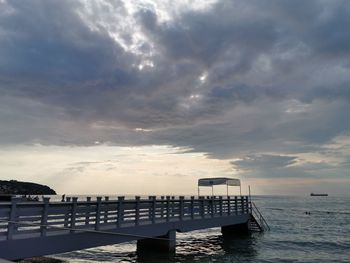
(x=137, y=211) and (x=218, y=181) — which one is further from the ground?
(x=218, y=181)

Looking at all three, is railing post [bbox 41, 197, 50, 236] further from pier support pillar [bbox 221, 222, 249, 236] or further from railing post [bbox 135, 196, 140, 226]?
pier support pillar [bbox 221, 222, 249, 236]

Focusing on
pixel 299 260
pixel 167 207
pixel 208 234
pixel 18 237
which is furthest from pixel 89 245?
pixel 208 234

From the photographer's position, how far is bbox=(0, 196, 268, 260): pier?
1188cm

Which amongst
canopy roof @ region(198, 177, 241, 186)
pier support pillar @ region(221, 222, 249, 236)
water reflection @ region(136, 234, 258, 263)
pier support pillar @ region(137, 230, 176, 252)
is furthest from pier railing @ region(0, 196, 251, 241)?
canopy roof @ region(198, 177, 241, 186)

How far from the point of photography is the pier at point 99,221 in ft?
39.0

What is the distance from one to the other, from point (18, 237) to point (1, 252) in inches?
30.7

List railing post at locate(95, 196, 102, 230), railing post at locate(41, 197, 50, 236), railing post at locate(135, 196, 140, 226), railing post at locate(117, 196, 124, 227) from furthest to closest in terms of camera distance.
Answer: railing post at locate(135, 196, 140, 226)
railing post at locate(117, 196, 124, 227)
railing post at locate(95, 196, 102, 230)
railing post at locate(41, 197, 50, 236)

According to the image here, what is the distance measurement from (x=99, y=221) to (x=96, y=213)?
40 cm

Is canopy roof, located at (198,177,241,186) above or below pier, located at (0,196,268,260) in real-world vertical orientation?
above

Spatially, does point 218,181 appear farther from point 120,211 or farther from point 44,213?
point 44,213

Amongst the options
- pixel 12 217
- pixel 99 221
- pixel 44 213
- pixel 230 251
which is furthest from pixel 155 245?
pixel 12 217

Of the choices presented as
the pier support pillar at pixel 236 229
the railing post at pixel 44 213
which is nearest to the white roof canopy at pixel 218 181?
the pier support pillar at pixel 236 229

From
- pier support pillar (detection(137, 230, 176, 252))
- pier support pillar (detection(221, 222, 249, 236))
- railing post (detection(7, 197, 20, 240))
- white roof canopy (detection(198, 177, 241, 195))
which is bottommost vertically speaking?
pier support pillar (detection(137, 230, 176, 252))

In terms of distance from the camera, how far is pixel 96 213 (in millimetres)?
15359
